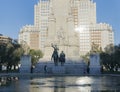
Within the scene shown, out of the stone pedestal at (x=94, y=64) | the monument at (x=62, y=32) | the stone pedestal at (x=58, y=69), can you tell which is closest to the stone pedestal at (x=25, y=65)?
the stone pedestal at (x=58, y=69)

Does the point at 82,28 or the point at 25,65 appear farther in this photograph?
the point at 82,28

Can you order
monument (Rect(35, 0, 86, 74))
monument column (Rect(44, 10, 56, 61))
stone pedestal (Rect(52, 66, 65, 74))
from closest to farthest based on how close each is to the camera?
1. stone pedestal (Rect(52, 66, 65, 74))
2. monument (Rect(35, 0, 86, 74))
3. monument column (Rect(44, 10, 56, 61))

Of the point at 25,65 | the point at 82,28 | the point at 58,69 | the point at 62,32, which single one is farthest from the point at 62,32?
the point at 82,28

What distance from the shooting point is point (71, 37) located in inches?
3433

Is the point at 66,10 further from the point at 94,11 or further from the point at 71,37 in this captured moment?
the point at 94,11

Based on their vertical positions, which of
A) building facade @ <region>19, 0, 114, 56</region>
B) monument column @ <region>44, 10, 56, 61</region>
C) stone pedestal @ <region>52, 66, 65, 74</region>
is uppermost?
building facade @ <region>19, 0, 114, 56</region>

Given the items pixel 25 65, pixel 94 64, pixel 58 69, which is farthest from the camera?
pixel 25 65

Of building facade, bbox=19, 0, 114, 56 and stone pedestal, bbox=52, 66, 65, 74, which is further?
building facade, bbox=19, 0, 114, 56

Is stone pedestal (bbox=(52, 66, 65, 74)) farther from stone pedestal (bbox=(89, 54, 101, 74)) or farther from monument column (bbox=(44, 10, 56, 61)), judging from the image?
monument column (bbox=(44, 10, 56, 61))

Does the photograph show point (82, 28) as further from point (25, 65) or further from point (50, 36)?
point (25, 65)

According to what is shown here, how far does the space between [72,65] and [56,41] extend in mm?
10503

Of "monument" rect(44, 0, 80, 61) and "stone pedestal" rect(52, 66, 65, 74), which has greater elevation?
"monument" rect(44, 0, 80, 61)

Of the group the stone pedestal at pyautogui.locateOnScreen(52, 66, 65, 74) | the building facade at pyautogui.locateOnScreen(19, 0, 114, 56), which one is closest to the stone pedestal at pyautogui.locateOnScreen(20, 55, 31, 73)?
the stone pedestal at pyautogui.locateOnScreen(52, 66, 65, 74)

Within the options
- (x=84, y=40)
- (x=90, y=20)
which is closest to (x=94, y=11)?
(x=90, y=20)
